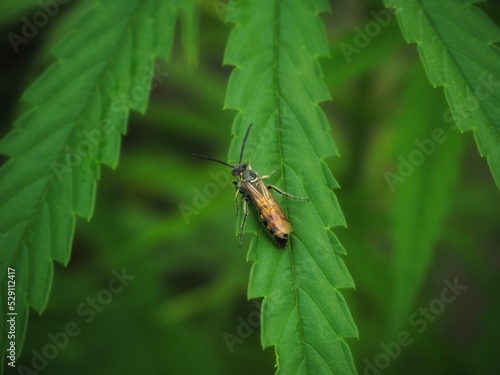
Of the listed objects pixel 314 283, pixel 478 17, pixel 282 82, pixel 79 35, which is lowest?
pixel 314 283

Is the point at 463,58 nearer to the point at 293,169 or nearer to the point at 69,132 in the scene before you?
the point at 293,169

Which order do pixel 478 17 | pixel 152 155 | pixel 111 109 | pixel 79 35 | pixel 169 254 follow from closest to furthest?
1. pixel 478 17
2. pixel 111 109
3. pixel 79 35
4. pixel 169 254
5. pixel 152 155

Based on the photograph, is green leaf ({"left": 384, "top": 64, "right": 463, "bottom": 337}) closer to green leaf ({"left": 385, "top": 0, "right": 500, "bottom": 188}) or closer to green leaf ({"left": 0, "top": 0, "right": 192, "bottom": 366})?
green leaf ({"left": 385, "top": 0, "right": 500, "bottom": 188})

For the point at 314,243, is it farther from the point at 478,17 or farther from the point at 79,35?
the point at 79,35

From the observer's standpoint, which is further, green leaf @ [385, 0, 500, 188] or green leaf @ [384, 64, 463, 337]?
green leaf @ [384, 64, 463, 337]

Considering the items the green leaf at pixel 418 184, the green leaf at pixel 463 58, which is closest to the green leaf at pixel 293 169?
the green leaf at pixel 463 58

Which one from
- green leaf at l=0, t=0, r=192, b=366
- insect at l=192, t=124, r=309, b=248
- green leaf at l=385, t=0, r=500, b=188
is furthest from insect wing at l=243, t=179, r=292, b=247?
green leaf at l=385, t=0, r=500, b=188

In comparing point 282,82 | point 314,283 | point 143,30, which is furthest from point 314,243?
point 143,30
